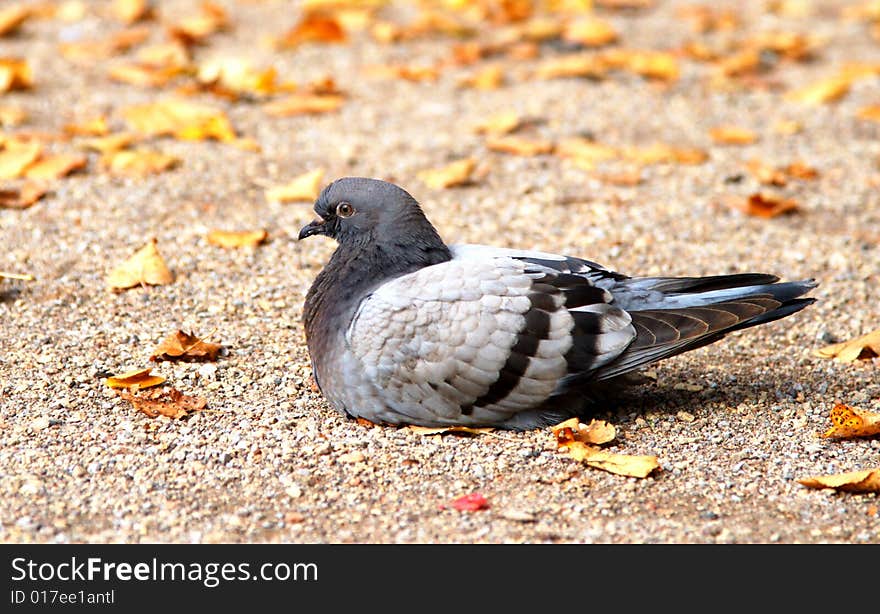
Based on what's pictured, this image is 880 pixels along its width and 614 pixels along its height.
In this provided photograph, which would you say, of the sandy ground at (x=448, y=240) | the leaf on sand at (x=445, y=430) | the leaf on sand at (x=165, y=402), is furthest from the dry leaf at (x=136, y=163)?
the leaf on sand at (x=445, y=430)

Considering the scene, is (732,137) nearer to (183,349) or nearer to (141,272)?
(141,272)

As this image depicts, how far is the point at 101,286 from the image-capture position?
5094mm

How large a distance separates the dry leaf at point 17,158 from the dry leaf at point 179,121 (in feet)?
2.44

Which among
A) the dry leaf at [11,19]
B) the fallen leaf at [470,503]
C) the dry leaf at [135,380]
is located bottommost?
the fallen leaf at [470,503]

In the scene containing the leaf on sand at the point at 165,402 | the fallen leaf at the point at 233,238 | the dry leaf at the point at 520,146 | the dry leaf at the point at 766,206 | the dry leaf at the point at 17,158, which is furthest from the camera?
the dry leaf at the point at 520,146

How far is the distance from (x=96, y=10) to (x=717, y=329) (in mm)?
6480

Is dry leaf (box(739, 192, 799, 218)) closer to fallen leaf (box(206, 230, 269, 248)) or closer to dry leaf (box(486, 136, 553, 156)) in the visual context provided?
dry leaf (box(486, 136, 553, 156))

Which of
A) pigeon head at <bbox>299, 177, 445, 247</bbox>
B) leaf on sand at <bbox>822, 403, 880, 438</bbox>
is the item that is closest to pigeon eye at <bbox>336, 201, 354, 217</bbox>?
pigeon head at <bbox>299, 177, 445, 247</bbox>

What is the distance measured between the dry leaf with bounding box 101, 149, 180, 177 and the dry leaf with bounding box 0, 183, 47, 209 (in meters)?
Answer: 0.45

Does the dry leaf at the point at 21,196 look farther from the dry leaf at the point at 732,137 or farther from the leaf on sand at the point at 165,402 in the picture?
the dry leaf at the point at 732,137

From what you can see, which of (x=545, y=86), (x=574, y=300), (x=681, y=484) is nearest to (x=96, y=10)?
(x=545, y=86)

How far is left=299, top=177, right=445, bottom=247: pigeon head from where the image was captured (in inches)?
169

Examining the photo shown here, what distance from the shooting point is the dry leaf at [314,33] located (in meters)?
8.50

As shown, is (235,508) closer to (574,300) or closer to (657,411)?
(574,300)
